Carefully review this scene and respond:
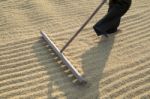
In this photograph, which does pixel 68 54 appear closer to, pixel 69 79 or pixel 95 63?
pixel 95 63

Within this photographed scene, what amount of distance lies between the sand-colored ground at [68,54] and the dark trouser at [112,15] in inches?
7.2

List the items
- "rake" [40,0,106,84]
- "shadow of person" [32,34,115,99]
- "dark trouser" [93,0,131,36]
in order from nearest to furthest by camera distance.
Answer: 1. "shadow of person" [32,34,115,99]
2. "rake" [40,0,106,84]
3. "dark trouser" [93,0,131,36]

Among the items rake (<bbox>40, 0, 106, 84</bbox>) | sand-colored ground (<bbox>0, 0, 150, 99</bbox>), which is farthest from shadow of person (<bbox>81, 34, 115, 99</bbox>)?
rake (<bbox>40, 0, 106, 84</bbox>)

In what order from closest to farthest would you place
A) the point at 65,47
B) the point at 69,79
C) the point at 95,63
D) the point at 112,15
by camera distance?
the point at 69,79 → the point at 95,63 → the point at 65,47 → the point at 112,15

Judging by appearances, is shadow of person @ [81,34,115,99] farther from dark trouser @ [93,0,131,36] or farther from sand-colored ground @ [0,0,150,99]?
dark trouser @ [93,0,131,36]

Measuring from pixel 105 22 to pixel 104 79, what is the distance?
943 millimetres

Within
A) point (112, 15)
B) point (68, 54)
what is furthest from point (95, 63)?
point (112, 15)

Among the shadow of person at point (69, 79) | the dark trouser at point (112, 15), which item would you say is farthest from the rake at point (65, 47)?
the dark trouser at point (112, 15)

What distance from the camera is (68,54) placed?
4125 millimetres

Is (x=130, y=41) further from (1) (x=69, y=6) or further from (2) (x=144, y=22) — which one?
(1) (x=69, y=6)

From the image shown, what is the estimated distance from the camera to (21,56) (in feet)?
13.4

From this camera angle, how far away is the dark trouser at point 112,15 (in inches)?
167

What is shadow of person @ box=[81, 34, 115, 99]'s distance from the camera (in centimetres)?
350

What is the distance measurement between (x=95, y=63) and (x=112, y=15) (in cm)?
71
